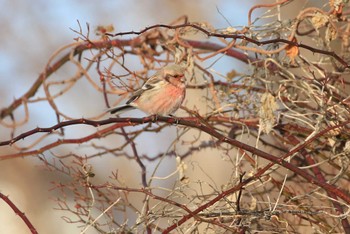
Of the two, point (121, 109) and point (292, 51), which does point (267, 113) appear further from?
point (121, 109)

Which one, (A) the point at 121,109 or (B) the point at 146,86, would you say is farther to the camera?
(A) the point at 121,109

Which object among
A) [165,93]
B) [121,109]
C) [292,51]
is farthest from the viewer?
[121,109]

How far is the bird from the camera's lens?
4.02 metres

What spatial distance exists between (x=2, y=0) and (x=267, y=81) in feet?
17.3

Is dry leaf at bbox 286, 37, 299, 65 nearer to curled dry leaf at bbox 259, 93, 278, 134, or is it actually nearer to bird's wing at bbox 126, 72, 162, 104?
curled dry leaf at bbox 259, 93, 278, 134

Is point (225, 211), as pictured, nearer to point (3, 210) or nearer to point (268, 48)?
point (268, 48)

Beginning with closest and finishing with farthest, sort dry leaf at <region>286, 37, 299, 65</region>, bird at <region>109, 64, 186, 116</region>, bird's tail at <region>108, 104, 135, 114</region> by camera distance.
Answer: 1. dry leaf at <region>286, 37, 299, 65</region>
2. bird at <region>109, 64, 186, 116</region>
3. bird's tail at <region>108, 104, 135, 114</region>

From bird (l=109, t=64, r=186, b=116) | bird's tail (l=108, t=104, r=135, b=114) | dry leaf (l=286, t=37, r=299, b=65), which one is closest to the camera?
dry leaf (l=286, t=37, r=299, b=65)

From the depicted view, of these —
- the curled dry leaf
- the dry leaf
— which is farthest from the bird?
the dry leaf

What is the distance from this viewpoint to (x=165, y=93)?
4008 millimetres

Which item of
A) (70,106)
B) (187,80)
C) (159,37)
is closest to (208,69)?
(187,80)

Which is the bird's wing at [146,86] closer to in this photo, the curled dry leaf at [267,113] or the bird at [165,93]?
the bird at [165,93]

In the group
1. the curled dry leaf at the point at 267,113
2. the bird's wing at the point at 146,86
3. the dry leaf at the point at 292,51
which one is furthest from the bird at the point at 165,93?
the dry leaf at the point at 292,51

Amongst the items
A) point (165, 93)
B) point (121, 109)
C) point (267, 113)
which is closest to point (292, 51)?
point (267, 113)
